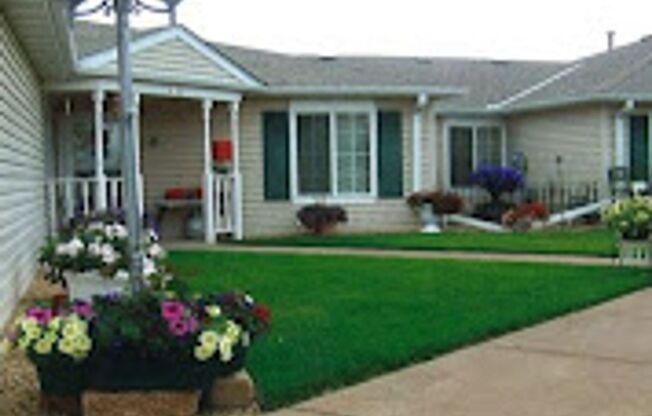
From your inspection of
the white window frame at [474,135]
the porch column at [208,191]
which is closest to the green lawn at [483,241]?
the porch column at [208,191]

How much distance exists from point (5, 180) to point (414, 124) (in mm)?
11274


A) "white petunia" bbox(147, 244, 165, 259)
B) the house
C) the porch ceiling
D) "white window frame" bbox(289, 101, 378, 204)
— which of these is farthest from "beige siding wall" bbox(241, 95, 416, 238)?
"white petunia" bbox(147, 244, 165, 259)

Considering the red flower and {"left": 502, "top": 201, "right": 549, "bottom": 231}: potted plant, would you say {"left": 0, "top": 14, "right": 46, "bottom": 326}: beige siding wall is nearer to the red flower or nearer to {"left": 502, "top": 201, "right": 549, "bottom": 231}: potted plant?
the red flower

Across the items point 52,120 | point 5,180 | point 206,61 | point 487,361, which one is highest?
point 206,61

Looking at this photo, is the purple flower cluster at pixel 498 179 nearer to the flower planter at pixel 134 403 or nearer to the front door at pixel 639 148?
the front door at pixel 639 148

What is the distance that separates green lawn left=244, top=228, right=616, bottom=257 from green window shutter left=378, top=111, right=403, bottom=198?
1.57 metres

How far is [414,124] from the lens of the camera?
18.0 m

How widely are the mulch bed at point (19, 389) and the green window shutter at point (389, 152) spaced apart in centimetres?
1228

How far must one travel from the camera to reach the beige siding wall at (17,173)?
24.9ft

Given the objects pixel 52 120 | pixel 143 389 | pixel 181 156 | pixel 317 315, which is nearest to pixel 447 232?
pixel 181 156

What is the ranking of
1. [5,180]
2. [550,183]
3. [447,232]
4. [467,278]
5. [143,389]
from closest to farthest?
[143,389] → [5,180] → [467,278] → [447,232] → [550,183]

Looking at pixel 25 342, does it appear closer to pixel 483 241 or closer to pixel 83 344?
pixel 83 344

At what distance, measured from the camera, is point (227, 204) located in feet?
53.6

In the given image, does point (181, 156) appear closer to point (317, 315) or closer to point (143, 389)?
point (317, 315)
